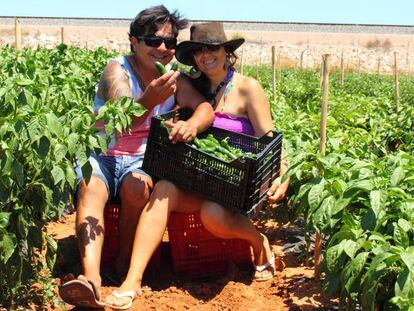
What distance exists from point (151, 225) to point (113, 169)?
45 centimetres

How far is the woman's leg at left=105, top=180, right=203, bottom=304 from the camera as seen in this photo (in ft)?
11.0

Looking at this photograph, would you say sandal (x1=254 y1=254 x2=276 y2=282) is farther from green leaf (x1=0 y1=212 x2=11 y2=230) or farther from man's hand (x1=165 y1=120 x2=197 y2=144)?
green leaf (x1=0 y1=212 x2=11 y2=230)

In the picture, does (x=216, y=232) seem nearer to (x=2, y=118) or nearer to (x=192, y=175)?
(x=192, y=175)

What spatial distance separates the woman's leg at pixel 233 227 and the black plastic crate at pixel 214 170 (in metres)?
0.06

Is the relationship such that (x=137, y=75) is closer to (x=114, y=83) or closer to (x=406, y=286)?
(x=114, y=83)

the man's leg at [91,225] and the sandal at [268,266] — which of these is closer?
the man's leg at [91,225]

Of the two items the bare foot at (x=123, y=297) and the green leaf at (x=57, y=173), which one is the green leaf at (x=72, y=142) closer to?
the green leaf at (x=57, y=173)

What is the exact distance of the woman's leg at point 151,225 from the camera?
3.35 m

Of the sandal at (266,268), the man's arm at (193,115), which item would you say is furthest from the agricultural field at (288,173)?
the man's arm at (193,115)

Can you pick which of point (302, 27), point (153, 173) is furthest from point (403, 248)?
point (302, 27)

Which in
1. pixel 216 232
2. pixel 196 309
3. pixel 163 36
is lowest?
pixel 196 309

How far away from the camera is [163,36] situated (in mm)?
3820

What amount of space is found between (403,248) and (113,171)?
1.80 metres

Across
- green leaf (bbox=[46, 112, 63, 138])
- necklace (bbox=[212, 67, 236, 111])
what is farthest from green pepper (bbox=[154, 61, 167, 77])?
green leaf (bbox=[46, 112, 63, 138])
